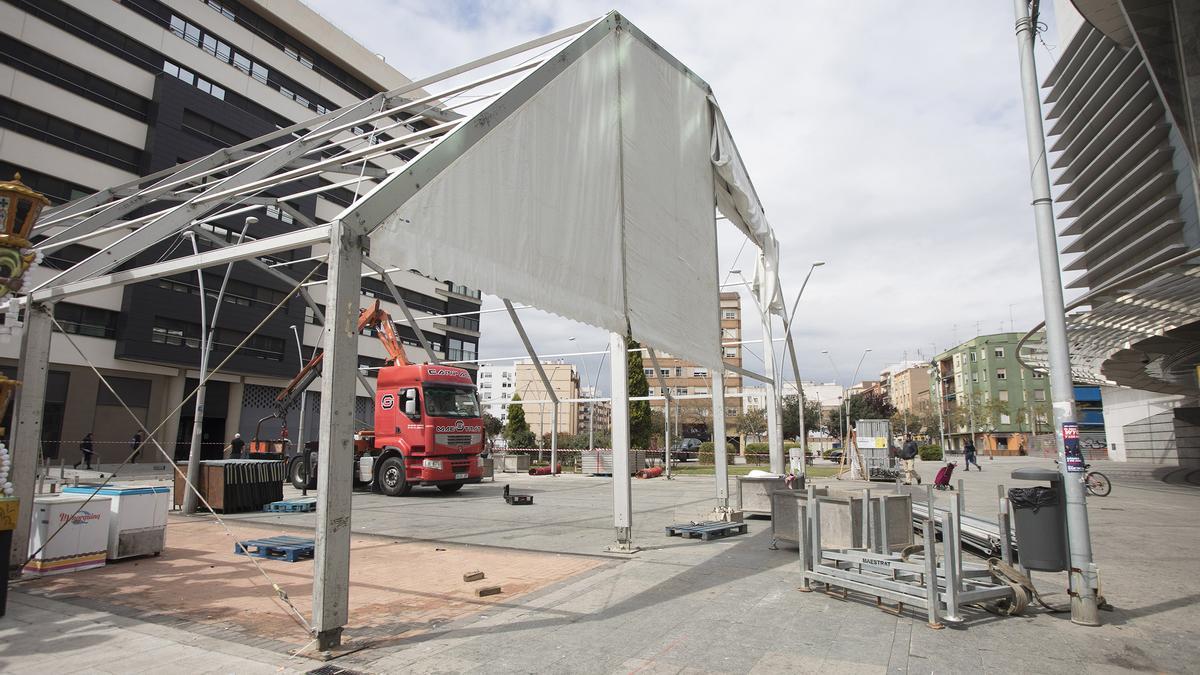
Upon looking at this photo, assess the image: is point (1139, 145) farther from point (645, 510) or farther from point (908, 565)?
point (908, 565)

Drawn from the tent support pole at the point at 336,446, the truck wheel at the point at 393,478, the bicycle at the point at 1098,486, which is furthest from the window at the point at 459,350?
the tent support pole at the point at 336,446

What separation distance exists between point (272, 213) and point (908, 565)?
41.5 m

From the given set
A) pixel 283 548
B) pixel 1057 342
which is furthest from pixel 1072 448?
pixel 283 548

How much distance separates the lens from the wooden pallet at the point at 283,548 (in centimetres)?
841

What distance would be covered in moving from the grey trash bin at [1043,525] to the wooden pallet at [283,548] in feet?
27.1

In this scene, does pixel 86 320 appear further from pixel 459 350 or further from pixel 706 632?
pixel 706 632

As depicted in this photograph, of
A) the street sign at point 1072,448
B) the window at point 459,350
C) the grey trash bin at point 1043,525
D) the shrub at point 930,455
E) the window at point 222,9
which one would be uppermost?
the window at point 222,9

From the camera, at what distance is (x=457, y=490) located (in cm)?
2042

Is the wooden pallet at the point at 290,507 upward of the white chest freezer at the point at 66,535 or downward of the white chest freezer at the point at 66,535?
downward

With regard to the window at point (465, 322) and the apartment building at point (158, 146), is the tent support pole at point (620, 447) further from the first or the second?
the window at point (465, 322)

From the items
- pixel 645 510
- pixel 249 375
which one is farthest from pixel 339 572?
pixel 249 375

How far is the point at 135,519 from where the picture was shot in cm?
840

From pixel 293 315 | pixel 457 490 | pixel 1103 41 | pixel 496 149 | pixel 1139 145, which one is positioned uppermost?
pixel 1103 41

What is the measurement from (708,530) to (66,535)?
857 cm
